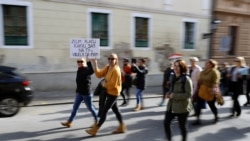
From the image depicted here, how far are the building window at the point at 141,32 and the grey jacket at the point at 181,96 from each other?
9.41 m

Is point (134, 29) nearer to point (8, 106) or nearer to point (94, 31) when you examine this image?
point (94, 31)

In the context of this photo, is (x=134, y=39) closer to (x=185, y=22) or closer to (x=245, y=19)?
(x=185, y=22)

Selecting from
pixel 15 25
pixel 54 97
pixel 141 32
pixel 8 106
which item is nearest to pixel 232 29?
pixel 141 32

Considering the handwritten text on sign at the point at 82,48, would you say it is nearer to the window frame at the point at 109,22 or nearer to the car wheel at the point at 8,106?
the car wheel at the point at 8,106

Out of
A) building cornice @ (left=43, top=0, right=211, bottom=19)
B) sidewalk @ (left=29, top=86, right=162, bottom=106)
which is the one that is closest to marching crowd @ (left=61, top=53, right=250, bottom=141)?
sidewalk @ (left=29, top=86, right=162, bottom=106)

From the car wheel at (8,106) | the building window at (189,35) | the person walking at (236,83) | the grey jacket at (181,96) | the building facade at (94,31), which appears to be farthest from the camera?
the building window at (189,35)

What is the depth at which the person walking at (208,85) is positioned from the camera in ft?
21.4

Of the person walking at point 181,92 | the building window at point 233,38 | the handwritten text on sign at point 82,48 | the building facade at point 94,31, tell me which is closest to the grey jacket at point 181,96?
the person walking at point 181,92

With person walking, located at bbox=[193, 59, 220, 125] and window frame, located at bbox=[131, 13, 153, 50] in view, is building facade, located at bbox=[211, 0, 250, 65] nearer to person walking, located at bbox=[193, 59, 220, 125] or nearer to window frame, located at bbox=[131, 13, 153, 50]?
window frame, located at bbox=[131, 13, 153, 50]

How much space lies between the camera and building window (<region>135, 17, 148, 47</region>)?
13984mm

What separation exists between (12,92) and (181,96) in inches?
178

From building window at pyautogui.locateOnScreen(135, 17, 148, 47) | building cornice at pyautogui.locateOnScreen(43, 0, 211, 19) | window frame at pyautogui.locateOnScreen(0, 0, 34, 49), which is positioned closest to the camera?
window frame at pyautogui.locateOnScreen(0, 0, 34, 49)

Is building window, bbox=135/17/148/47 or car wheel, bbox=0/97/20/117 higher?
building window, bbox=135/17/148/47

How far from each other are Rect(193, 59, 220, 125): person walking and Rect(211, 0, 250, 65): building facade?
10.2m
